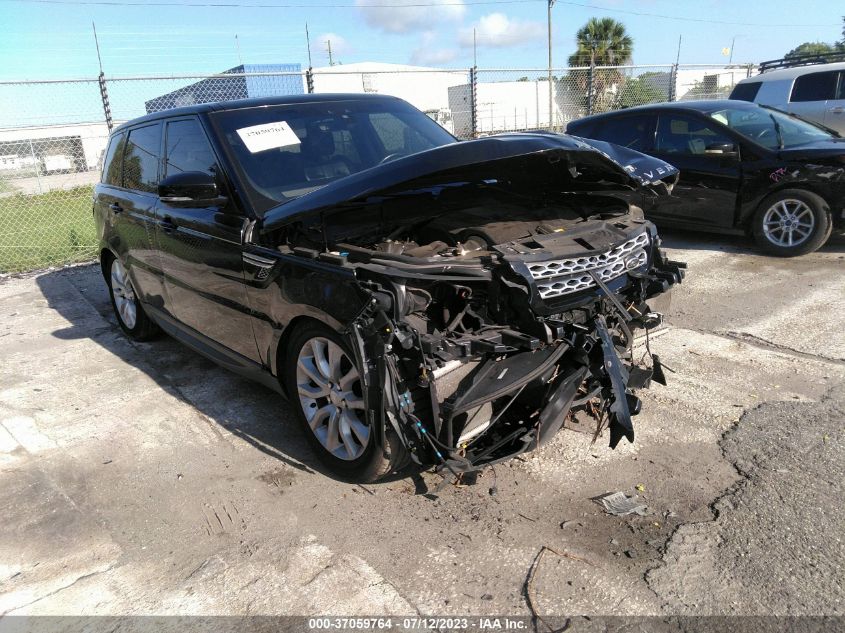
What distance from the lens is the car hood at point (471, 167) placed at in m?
2.72

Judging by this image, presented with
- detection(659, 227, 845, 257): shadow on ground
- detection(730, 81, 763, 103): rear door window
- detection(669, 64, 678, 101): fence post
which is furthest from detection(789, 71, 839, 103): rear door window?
detection(669, 64, 678, 101): fence post

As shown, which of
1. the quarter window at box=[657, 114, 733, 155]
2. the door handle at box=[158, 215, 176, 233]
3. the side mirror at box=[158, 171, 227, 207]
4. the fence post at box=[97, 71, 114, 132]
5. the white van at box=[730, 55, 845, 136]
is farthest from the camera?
the white van at box=[730, 55, 845, 136]

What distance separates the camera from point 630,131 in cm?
807

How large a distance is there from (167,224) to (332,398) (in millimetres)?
2012

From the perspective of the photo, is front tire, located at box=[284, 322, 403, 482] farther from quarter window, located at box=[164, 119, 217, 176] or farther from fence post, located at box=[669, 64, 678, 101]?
fence post, located at box=[669, 64, 678, 101]

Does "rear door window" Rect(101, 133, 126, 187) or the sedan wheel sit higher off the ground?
"rear door window" Rect(101, 133, 126, 187)

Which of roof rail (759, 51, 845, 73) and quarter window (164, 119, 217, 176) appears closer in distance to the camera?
quarter window (164, 119, 217, 176)

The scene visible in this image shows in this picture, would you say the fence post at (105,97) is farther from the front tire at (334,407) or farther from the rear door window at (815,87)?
the rear door window at (815,87)

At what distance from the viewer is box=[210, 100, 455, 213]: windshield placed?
143 inches

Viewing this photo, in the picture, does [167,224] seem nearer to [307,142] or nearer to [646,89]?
[307,142]

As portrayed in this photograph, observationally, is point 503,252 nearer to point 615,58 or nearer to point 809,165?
point 809,165

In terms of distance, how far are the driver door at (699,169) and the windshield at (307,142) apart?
4.29 metres

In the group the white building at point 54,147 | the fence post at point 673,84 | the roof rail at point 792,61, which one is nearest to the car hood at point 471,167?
the white building at point 54,147

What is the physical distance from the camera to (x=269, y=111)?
3.97 m
